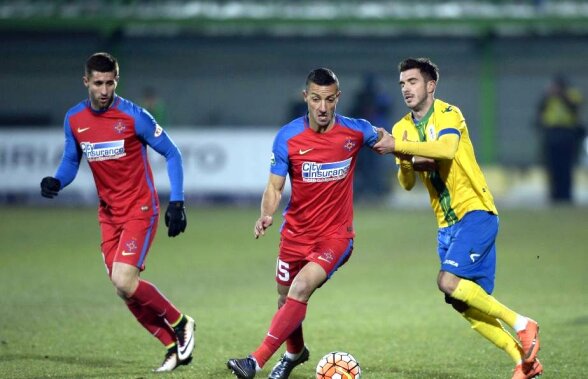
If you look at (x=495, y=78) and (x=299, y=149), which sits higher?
(x=299, y=149)

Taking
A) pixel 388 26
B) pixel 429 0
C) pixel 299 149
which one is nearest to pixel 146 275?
pixel 299 149

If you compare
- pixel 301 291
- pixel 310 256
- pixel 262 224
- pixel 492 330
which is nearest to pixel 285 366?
pixel 301 291

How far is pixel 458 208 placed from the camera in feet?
22.8

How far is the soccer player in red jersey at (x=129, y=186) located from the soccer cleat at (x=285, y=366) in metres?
0.74

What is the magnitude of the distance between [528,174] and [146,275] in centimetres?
1405

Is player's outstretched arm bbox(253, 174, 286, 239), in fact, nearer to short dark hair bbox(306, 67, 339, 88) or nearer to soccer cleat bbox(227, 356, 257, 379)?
short dark hair bbox(306, 67, 339, 88)

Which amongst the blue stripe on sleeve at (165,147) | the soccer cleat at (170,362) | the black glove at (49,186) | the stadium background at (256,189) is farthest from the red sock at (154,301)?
the black glove at (49,186)

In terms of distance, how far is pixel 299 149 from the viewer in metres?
7.11

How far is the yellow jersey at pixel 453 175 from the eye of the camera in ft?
22.7

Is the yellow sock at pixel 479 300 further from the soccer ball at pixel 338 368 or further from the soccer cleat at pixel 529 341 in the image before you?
the soccer ball at pixel 338 368

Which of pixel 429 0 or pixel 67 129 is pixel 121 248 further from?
pixel 429 0

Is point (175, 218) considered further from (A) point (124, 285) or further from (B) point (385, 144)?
(B) point (385, 144)

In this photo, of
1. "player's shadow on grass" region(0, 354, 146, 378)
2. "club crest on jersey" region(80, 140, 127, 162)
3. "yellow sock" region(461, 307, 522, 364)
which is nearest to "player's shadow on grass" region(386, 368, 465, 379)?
"yellow sock" region(461, 307, 522, 364)

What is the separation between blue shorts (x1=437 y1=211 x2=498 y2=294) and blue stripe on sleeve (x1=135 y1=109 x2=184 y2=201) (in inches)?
76.1
